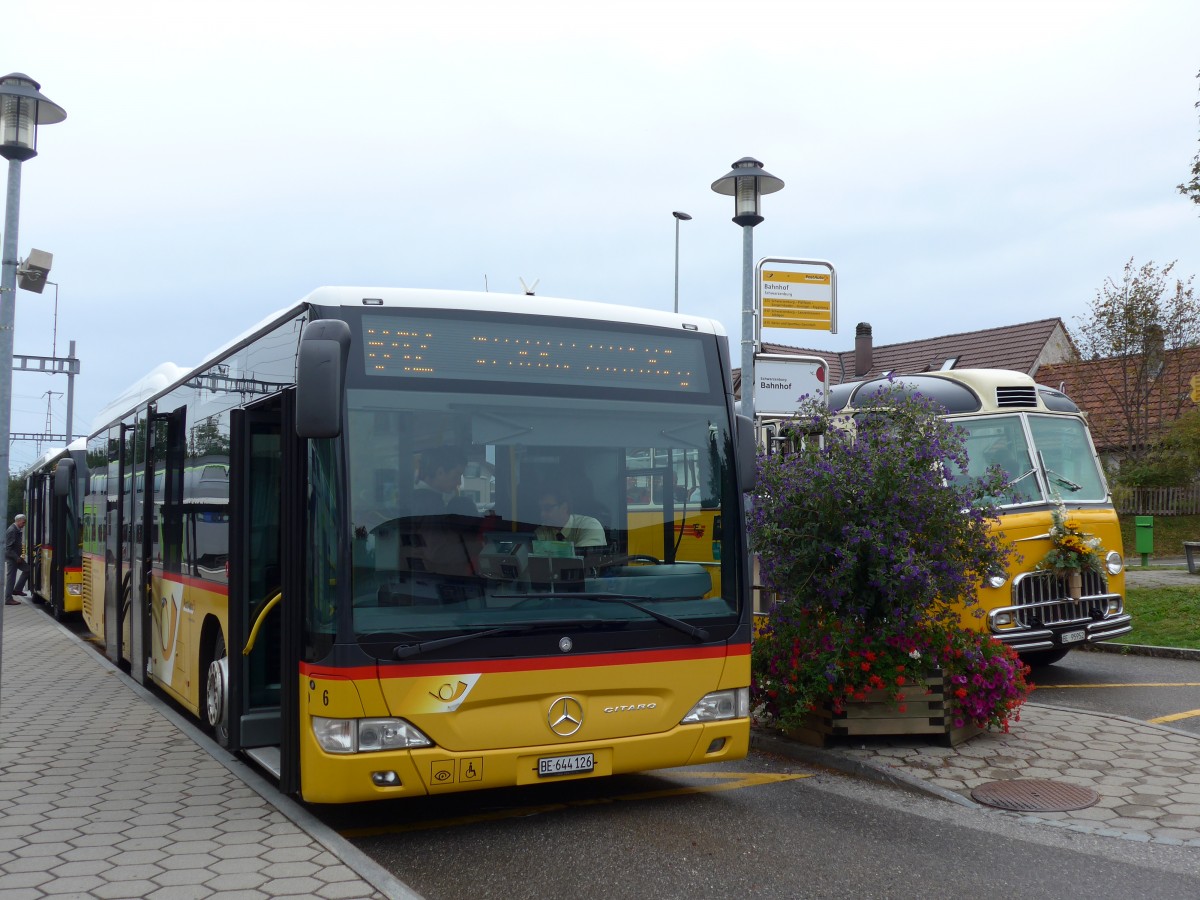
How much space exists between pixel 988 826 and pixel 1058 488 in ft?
19.6

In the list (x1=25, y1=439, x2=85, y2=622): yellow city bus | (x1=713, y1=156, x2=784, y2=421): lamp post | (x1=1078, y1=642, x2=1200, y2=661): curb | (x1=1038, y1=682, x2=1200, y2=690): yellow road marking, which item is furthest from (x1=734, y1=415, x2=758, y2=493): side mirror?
(x1=25, y1=439, x2=85, y2=622): yellow city bus

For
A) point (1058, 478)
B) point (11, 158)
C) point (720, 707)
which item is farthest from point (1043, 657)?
point (11, 158)

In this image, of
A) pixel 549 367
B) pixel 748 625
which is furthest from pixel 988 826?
pixel 549 367

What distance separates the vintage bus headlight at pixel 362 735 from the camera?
5559 millimetres

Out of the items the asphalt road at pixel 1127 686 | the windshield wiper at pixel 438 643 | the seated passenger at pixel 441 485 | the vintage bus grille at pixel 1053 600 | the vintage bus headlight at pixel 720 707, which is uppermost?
the seated passenger at pixel 441 485

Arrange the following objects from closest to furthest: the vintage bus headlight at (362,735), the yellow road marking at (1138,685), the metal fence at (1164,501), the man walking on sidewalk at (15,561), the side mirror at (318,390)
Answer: the side mirror at (318,390)
the vintage bus headlight at (362,735)
the yellow road marking at (1138,685)
the man walking on sidewalk at (15,561)
the metal fence at (1164,501)

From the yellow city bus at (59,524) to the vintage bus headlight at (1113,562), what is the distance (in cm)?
1385

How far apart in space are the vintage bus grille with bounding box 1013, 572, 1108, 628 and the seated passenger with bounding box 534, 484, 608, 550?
575 cm

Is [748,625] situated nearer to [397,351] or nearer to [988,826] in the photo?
[988,826]

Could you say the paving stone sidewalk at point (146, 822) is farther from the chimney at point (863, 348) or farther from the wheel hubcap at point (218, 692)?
the chimney at point (863, 348)

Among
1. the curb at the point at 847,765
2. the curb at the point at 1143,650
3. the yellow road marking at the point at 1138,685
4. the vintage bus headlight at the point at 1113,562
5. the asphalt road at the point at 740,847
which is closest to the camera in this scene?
the asphalt road at the point at 740,847

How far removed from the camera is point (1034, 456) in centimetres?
1156

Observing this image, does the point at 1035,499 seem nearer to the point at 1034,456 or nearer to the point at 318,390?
the point at 1034,456

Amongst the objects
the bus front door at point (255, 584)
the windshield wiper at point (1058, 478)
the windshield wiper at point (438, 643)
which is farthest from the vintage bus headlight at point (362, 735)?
the windshield wiper at point (1058, 478)
